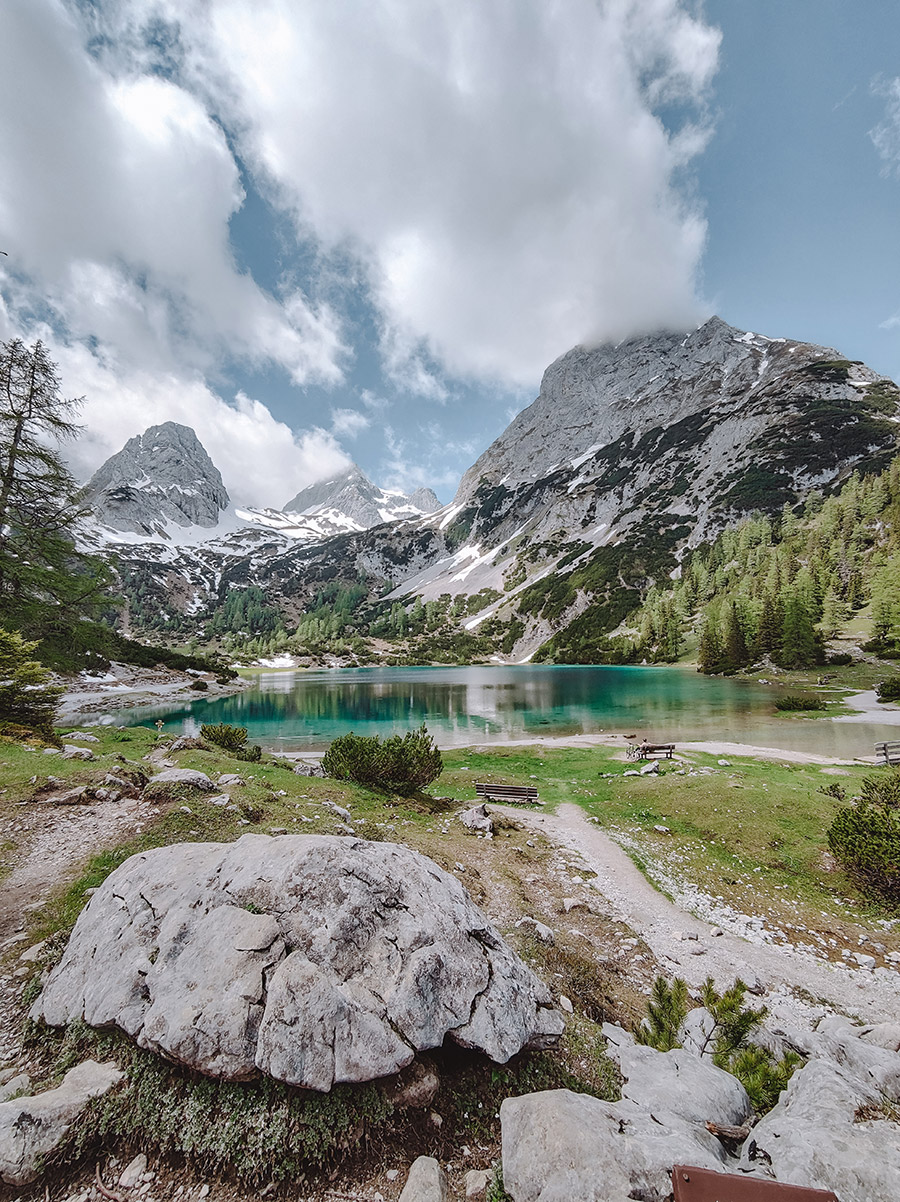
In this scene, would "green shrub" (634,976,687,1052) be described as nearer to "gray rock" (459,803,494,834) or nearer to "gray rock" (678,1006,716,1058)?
"gray rock" (678,1006,716,1058)

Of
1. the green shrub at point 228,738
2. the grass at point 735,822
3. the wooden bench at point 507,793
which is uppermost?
the green shrub at point 228,738

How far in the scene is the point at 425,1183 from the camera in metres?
3.27

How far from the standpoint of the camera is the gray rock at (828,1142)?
9.41 ft

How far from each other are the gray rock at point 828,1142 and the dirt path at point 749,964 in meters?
3.86

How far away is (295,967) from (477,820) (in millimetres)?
10697

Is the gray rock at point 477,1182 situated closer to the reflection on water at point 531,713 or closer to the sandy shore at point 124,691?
the reflection on water at point 531,713

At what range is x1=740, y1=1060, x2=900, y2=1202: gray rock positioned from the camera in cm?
287

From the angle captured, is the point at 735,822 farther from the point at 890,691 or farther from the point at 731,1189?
the point at 890,691

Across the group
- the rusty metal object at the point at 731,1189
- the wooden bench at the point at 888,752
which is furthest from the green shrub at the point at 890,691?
the rusty metal object at the point at 731,1189

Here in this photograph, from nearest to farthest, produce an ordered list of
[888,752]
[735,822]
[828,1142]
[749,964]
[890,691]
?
[828,1142], [749,964], [735,822], [888,752], [890,691]

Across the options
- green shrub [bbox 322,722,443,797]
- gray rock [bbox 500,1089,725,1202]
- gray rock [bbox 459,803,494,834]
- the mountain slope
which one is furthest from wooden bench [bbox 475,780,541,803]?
the mountain slope

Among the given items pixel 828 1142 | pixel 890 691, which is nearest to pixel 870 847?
pixel 828 1142

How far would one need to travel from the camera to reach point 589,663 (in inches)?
4513

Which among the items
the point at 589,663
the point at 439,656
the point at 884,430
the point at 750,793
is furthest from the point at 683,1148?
the point at 884,430
